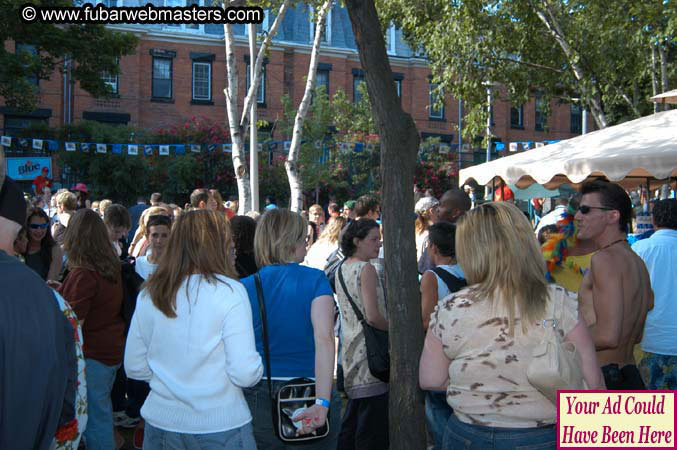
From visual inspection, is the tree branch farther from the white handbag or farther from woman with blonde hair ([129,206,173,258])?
the white handbag

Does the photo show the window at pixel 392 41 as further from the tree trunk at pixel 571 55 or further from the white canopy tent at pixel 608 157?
the white canopy tent at pixel 608 157

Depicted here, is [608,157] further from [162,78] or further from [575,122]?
[575,122]

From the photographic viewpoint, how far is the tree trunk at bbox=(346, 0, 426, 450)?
3.92 meters

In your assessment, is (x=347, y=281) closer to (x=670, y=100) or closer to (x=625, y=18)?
(x=670, y=100)

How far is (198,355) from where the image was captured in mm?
3082

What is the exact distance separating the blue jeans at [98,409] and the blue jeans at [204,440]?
175 centimetres

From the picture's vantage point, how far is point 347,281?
16.3 ft

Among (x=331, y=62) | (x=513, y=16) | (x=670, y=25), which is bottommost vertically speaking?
(x=670, y=25)

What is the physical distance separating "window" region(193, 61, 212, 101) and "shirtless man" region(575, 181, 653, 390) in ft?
93.7

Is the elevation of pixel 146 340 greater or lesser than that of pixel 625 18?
lesser

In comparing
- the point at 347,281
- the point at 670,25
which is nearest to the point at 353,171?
the point at 670,25

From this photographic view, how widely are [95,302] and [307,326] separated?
195cm

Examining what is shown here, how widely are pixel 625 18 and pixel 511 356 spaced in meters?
15.1

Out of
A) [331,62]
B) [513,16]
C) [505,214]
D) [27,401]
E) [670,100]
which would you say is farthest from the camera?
[331,62]
